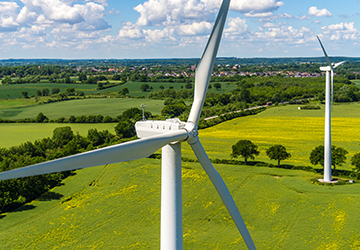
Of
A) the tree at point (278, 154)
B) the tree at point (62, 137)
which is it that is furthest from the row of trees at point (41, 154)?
the tree at point (278, 154)

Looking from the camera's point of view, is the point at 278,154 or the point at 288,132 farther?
the point at 288,132

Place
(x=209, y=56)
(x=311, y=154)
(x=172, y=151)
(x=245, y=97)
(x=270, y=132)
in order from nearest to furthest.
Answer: (x=172, y=151)
(x=209, y=56)
(x=311, y=154)
(x=270, y=132)
(x=245, y=97)

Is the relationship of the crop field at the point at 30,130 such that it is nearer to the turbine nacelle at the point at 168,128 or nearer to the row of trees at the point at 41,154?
the row of trees at the point at 41,154

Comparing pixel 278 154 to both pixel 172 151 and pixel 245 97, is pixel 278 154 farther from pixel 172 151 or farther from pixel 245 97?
pixel 245 97

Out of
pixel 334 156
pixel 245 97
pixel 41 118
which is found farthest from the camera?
pixel 245 97

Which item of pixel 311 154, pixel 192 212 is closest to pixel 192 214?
pixel 192 212

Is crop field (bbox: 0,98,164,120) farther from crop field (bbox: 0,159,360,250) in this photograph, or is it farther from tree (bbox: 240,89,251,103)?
crop field (bbox: 0,159,360,250)

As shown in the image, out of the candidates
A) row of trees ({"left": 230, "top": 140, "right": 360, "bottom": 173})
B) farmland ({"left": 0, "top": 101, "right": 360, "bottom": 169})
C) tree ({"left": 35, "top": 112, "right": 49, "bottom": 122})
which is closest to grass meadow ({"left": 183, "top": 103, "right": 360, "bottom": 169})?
farmland ({"left": 0, "top": 101, "right": 360, "bottom": 169})
